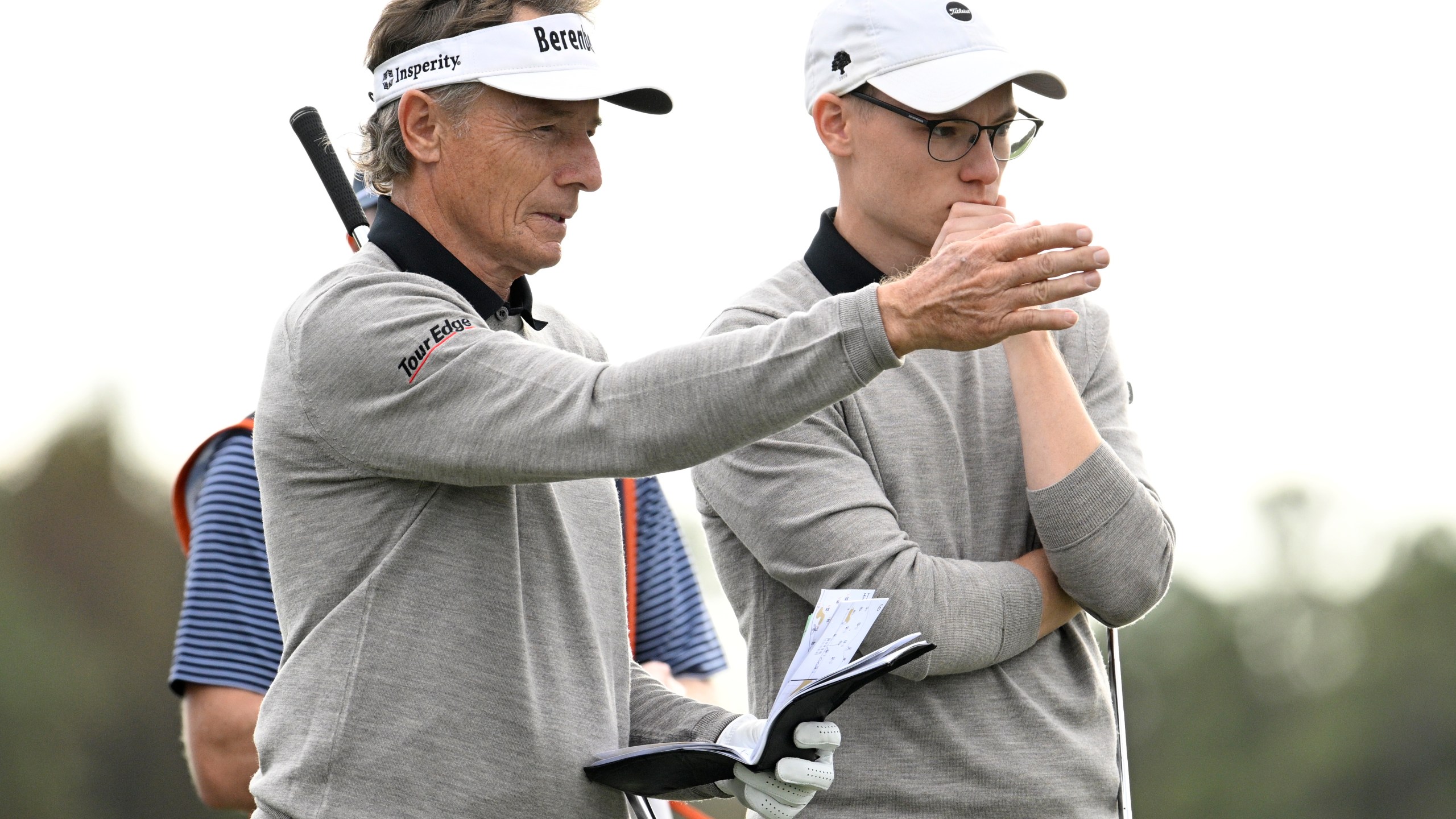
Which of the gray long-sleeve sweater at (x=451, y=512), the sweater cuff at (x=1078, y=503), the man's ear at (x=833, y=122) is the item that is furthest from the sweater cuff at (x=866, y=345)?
the man's ear at (x=833, y=122)

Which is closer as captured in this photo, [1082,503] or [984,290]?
[984,290]

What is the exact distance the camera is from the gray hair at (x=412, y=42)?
320 cm

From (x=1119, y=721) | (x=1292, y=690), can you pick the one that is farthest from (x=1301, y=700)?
(x=1119, y=721)

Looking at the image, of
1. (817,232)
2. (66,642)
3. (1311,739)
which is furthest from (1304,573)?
(817,232)

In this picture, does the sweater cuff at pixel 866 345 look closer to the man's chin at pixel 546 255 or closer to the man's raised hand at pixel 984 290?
the man's raised hand at pixel 984 290

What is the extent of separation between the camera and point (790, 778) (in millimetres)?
2871

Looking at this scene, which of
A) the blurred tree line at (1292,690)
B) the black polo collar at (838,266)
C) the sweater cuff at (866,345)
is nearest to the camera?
the sweater cuff at (866,345)

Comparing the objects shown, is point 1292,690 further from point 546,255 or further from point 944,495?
point 546,255

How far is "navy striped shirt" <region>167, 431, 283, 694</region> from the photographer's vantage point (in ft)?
12.9

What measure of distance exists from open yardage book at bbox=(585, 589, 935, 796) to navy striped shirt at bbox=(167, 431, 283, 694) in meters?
1.27

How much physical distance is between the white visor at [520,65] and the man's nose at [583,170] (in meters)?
0.11

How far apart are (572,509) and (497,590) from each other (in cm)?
30

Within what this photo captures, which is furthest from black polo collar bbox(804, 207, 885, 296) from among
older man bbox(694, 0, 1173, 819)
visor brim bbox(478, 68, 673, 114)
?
visor brim bbox(478, 68, 673, 114)

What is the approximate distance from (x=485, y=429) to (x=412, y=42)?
0.97 m
